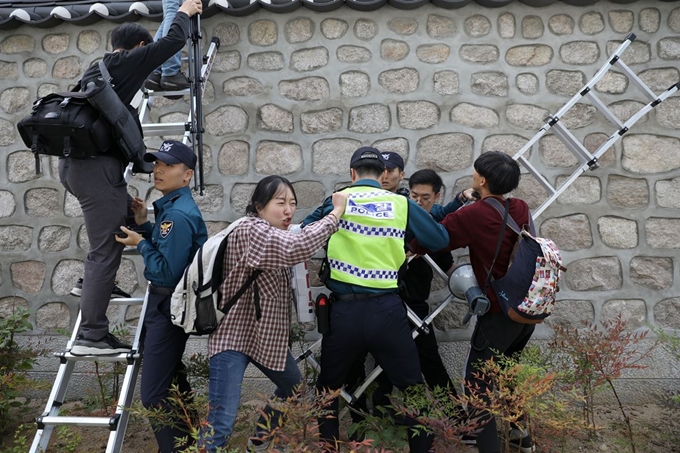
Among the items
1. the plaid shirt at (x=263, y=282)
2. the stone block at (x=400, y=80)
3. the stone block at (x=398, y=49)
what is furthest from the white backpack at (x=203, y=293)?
the stone block at (x=398, y=49)

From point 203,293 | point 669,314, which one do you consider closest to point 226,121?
point 203,293

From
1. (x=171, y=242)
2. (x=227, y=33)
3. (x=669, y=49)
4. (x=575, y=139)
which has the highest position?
(x=669, y=49)

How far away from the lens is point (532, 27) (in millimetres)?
4105

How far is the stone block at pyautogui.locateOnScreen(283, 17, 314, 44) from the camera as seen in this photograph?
13.7 ft

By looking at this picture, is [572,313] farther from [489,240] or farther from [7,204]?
[7,204]

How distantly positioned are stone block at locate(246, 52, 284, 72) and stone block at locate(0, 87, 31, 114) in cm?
174

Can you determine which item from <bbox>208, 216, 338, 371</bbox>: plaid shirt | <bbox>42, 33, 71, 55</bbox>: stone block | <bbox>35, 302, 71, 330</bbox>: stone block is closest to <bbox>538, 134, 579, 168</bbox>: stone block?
<bbox>208, 216, 338, 371</bbox>: plaid shirt

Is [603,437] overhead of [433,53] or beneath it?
beneath

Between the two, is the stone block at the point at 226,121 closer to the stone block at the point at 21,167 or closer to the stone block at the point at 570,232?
the stone block at the point at 21,167

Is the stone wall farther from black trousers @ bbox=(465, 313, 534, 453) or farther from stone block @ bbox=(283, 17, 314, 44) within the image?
black trousers @ bbox=(465, 313, 534, 453)

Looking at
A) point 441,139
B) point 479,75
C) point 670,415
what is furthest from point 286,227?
point 670,415

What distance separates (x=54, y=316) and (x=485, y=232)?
10.6 ft

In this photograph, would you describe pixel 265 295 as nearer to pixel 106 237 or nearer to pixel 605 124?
pixel 106 237

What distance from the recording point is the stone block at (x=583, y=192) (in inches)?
162
